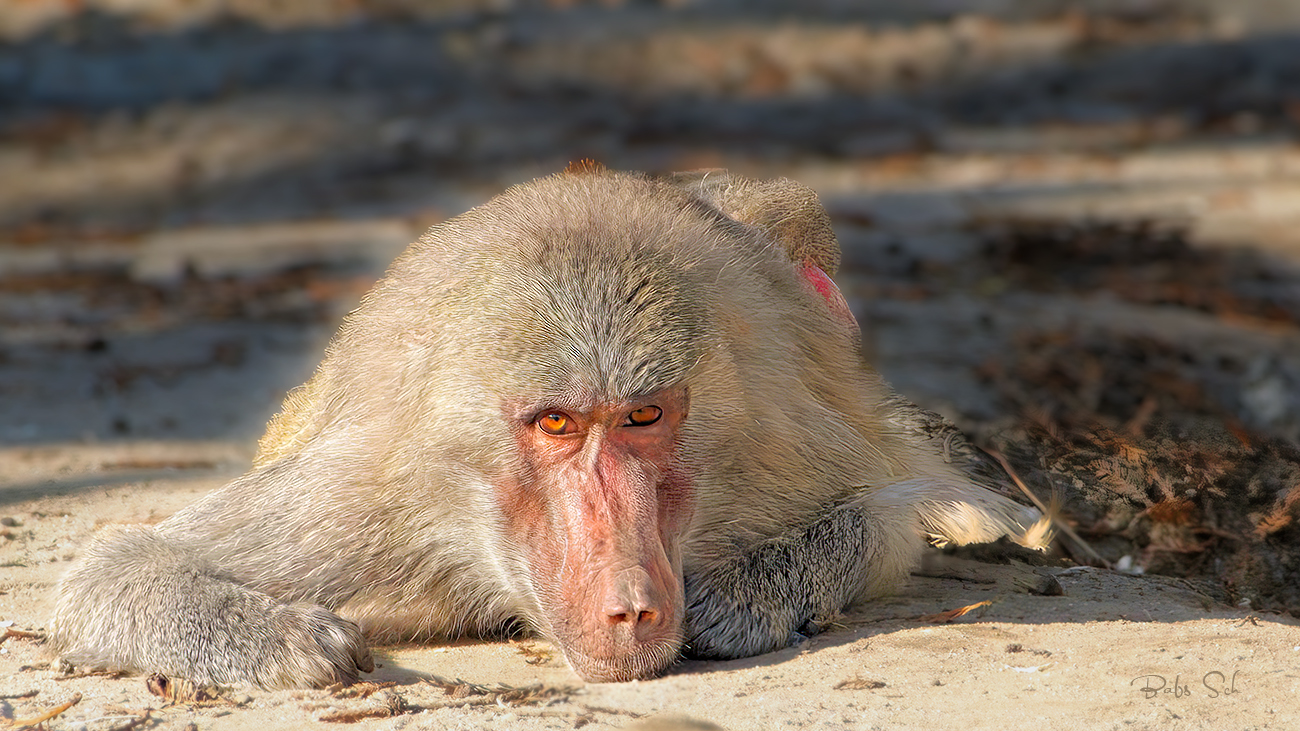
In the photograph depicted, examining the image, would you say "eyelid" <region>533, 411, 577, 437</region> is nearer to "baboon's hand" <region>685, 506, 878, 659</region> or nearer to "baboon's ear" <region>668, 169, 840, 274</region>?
"baboon's hand" <region>685, 506, 878, 659</region>

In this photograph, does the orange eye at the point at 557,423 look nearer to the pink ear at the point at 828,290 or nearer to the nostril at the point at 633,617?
the nostril at the point at 633,617

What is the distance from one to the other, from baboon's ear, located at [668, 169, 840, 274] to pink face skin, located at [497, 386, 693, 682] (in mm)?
2076

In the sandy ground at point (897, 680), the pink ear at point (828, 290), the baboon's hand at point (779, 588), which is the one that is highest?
the pink ear at point (828, 290)

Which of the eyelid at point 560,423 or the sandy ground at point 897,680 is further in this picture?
the eyelid at point 560,423

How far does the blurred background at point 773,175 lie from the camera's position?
6.85 meters

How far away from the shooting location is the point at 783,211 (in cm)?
595

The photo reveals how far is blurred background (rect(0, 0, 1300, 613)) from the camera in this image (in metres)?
6.85

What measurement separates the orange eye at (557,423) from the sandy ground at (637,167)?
696 millimetres

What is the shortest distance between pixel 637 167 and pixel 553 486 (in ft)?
32.4

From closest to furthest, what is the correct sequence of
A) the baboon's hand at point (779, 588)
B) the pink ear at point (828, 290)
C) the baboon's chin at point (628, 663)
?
the baboon's chin at point (628, 663) < the baboon's hand at point (779, 588) < the pink ear at point (828, 290)

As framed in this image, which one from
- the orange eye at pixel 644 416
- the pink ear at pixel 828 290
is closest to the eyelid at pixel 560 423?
the orange eye at pixel 644 416
